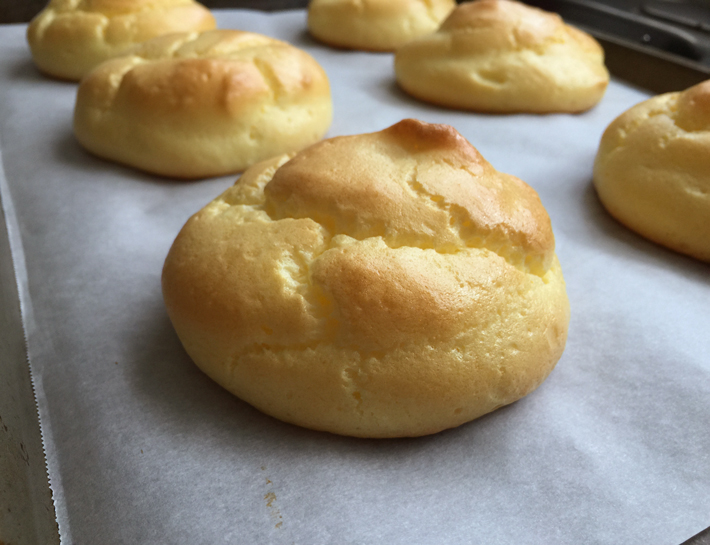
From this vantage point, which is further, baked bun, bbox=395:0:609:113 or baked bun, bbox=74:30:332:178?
baked bun, bbox=395:0:609:113

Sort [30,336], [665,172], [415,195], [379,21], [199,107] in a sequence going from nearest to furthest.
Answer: [415,195], [30,336], [665,172], [199,107], [379,21]

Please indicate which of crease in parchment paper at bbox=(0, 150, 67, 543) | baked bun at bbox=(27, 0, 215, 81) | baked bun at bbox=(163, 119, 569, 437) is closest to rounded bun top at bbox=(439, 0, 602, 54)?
baked bun at bbox=(27, 0, 215, 81)

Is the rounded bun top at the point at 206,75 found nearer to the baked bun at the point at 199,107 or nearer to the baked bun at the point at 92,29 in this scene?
the baked bun at the point at 199,107

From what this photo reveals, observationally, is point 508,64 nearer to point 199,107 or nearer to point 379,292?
point 199,107

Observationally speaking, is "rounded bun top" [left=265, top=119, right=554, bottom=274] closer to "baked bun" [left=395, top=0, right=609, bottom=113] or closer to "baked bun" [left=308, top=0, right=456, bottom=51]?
"baked bun" [left=395, top=0, right=609, bottom=113]

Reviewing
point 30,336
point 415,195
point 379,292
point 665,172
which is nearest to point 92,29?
point 30,336

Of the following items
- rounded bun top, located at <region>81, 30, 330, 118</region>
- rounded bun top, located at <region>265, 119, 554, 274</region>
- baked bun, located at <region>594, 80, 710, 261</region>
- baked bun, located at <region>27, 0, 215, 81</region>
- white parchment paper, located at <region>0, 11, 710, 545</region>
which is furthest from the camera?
baked bun, located at <region>27, 0, 215, 81</region>

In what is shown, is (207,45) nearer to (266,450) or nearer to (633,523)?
(266,450)
